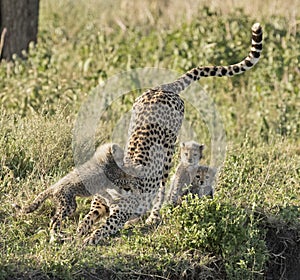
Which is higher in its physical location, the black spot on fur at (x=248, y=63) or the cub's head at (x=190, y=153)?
the black spot on fur at (x=248, y=63)

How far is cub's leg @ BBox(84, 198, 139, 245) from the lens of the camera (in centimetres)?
553

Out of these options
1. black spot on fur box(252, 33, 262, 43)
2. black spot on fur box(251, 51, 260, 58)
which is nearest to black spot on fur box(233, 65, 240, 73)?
black spot on fur box(251, 51, 260, 58)

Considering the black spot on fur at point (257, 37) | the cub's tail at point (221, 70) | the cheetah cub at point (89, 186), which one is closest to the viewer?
the cheetah cub at point (89, 186)

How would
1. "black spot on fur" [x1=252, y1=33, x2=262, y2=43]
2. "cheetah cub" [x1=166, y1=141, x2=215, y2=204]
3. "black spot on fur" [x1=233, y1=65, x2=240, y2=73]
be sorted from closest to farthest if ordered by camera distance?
"cheetah cub" [x1=166, y1=141, x2=215, y2=204]
"black spot on fur" [x1=252, y1=33, x2=262, y2=43]
"black spot on fur" [x1=233, y1=65, x2=240, y2=73]

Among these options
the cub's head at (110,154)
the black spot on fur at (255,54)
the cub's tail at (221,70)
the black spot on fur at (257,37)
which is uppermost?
the black spot on fur at (257,37)

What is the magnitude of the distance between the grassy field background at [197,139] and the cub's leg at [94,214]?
3.7 inches

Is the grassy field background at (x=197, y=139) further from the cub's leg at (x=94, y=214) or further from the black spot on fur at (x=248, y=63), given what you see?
the black spot on fur at (x=248, y=63)

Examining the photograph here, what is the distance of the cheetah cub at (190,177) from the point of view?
5.94 m

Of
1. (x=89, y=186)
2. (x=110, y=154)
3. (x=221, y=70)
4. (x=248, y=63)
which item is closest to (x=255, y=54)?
(x=248, y=63)

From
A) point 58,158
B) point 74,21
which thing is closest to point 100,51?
point 74,21

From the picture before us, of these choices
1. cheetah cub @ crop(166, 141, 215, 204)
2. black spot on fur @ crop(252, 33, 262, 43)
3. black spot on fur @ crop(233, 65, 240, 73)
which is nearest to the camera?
cheetah cub @ crop(166, 141, 215, 204)

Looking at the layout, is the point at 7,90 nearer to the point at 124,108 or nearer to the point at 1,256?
the point at 124,108

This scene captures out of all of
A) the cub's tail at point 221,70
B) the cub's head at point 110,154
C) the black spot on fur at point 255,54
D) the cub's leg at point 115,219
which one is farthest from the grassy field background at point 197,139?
the black spot on fur at point 255,54

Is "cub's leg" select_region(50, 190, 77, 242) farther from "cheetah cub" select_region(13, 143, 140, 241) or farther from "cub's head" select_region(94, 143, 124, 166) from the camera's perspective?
"cub's head" select_region(94, 143, 124, 166)
